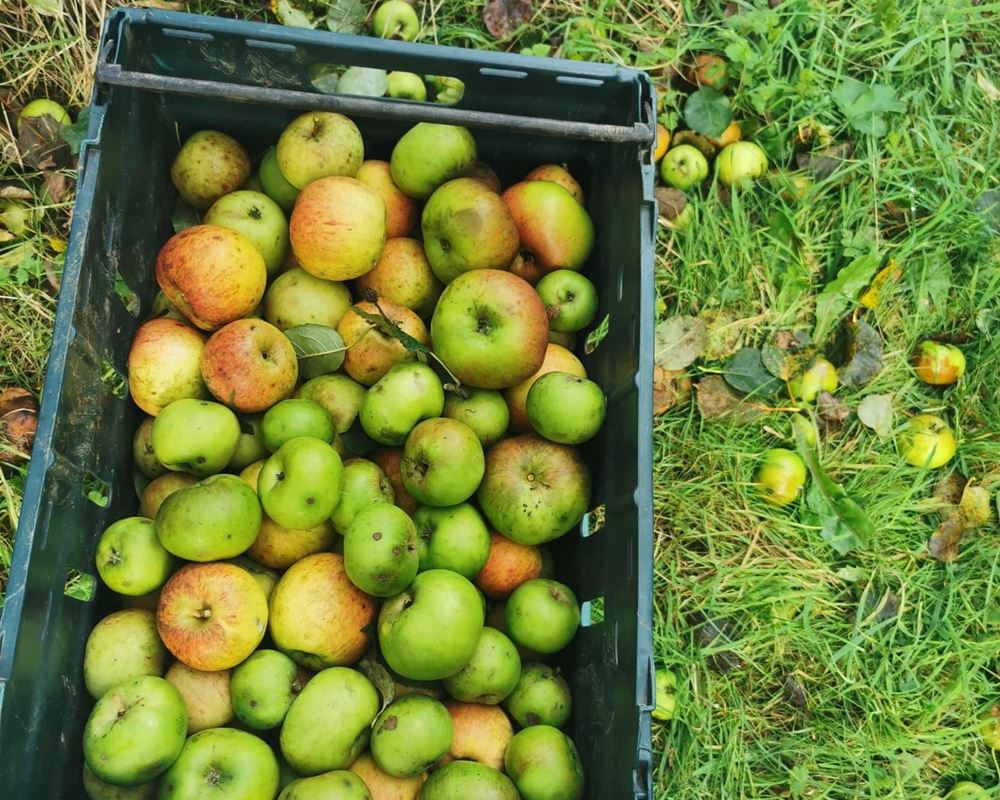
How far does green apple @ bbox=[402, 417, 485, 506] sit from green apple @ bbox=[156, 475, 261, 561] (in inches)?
17.0

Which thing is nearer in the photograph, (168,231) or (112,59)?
(112,59)

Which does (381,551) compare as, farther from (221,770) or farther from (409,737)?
(221,770)

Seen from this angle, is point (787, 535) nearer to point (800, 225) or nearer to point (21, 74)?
point (800, 225)

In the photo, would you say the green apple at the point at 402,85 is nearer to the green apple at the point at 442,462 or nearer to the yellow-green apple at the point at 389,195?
the yellow-green apple at the point at 389,195

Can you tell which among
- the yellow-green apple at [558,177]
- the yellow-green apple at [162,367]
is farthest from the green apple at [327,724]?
the yellow-green apple at [558,177]

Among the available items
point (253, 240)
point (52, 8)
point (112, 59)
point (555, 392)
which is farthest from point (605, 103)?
point (52, 8)

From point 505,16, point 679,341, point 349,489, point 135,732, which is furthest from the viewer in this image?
point 505,16

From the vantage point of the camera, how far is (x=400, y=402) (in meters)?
2.33

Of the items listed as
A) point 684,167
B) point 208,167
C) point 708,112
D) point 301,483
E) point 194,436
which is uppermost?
point 708,112

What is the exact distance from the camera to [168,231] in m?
2.80

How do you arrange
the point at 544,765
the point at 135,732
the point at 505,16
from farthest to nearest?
the point at 505,16 → the point at 544,765 → the point at 135,732

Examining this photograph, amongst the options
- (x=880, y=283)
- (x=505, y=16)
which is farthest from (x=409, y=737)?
(x=505, y=16)

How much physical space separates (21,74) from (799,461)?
326 centimetres

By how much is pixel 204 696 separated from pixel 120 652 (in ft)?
0.82
